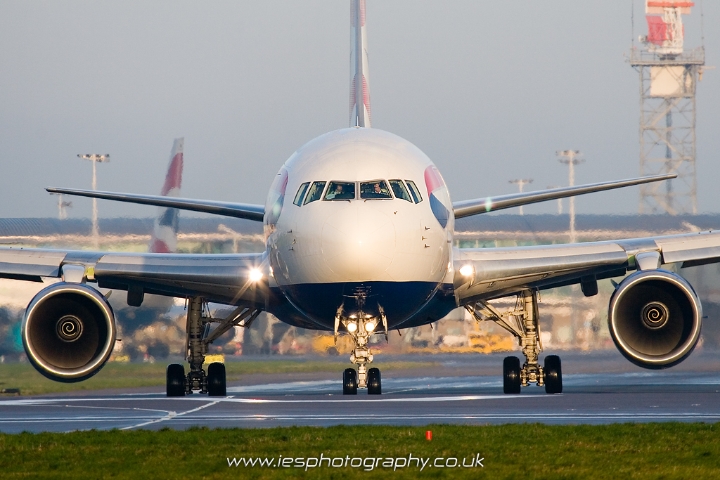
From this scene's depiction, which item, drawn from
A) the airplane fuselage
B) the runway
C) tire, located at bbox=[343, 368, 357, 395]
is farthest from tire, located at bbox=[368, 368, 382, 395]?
the airplane fuselage

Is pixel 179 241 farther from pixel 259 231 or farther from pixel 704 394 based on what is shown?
pixel 704 394

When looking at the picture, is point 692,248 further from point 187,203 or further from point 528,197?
point 187,203

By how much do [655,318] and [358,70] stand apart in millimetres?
8533

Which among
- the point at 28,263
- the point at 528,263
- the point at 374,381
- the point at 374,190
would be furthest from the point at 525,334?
the point at 28,263

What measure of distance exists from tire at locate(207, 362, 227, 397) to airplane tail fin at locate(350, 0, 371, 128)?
533 cm

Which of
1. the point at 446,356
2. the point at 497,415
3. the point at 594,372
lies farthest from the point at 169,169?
the point at 497,415

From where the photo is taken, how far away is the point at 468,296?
22359mm

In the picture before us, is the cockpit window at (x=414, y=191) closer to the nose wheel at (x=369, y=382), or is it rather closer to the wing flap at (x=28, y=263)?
the nose wheel at (x=369, y=382)

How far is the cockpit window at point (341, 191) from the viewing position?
18.3 m

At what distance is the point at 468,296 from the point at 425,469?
38.3 ft

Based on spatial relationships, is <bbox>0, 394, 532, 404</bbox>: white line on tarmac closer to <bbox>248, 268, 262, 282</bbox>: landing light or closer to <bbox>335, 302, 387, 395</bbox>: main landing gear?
<bbox>335, 302, 387, 395</bbox>: main landing gear

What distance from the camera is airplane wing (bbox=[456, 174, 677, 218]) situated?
20.8m

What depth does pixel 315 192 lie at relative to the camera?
61.3 feet

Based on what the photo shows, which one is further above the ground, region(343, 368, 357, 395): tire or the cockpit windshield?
the cockpit windshield
